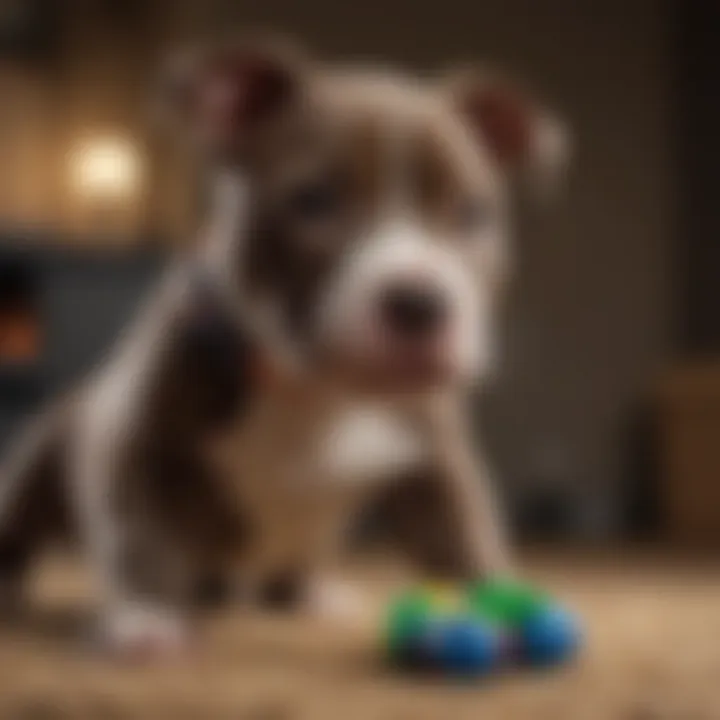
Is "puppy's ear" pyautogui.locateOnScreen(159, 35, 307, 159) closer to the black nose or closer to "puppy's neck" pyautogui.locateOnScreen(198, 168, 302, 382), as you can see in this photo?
"puppy's neck" pyautogui.locateOnScreen(198, 168, 302, 382)

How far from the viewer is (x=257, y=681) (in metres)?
0.95

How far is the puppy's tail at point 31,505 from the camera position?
128 cm

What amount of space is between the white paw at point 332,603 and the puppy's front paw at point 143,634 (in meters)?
0.19

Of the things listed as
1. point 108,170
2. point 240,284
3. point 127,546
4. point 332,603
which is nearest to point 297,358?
point 240,284

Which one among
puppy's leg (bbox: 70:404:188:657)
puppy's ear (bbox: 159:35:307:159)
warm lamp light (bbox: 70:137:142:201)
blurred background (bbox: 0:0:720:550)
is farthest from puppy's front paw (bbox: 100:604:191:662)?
warm lamp light (bbox: 70:137:142:201)

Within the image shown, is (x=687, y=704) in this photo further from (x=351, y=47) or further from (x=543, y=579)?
(x=351, y=47)

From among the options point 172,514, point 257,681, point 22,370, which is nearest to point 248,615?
point 172,514

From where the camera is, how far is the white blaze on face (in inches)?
39.5

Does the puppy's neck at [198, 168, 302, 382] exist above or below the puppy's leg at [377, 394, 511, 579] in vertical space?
above

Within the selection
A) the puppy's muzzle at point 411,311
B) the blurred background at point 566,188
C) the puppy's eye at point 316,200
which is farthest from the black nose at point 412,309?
the blurred background at point 566,188

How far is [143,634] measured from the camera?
3.46 feet

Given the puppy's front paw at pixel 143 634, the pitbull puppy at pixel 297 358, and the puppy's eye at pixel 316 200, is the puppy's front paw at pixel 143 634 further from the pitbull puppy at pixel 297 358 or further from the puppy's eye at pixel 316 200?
the puppy's eye at pixel 316 200

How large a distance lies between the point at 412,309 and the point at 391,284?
0.02 meters

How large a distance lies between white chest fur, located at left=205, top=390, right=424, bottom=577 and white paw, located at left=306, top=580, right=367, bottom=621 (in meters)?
0.09
